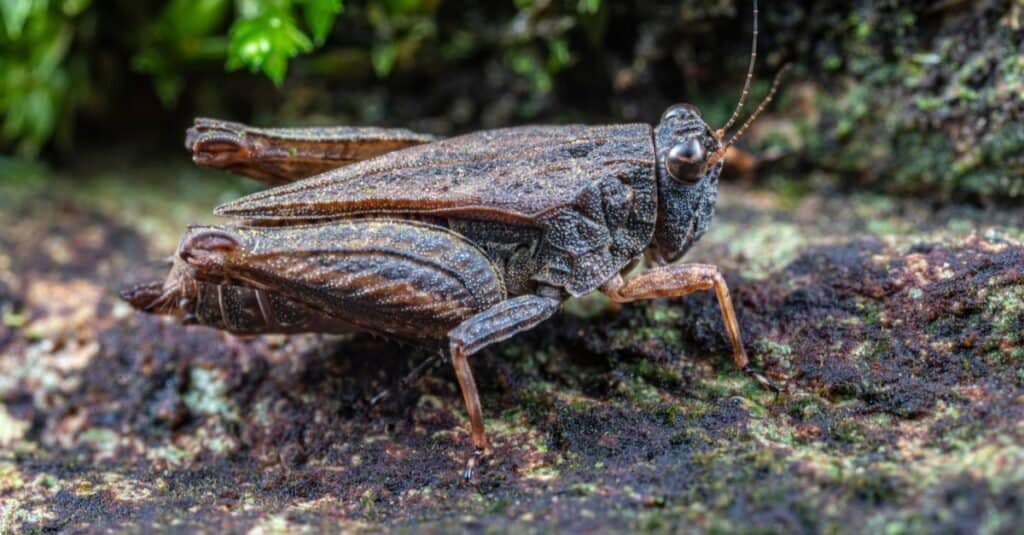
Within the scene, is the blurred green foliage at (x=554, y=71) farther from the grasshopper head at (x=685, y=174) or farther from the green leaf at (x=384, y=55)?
the grasshopper head at (x=685, y=174)

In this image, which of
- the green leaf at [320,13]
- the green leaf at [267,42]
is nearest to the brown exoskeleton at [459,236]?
the green leaf at [267,42]

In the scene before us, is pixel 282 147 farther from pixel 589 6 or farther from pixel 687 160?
pixel 589 6

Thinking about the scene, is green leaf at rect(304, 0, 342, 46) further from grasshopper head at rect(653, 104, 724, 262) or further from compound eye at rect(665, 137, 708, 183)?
compound eye at rect(665, 137, 708, 183)

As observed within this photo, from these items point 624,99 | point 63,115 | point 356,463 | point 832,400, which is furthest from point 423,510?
point 63,115

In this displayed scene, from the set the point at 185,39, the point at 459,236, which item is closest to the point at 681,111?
the point at 459,236

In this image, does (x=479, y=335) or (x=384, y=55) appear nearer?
(x=479, y=335)
